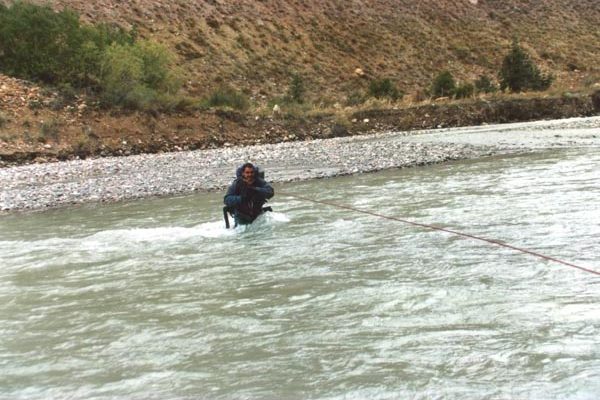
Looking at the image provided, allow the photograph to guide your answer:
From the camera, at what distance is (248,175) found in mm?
10531

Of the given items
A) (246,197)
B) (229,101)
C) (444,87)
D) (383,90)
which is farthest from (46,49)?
(246,197)

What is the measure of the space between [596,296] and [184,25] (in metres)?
46.1

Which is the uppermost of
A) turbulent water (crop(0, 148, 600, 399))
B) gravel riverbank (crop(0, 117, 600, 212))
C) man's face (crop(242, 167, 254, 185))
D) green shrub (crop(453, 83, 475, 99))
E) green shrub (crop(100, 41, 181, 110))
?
green shrub (crop(100, 41, 181, 110))

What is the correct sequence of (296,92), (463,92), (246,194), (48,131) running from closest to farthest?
1. (246,194)
2. (48,131)
3. (463,92)
4. (296,92)

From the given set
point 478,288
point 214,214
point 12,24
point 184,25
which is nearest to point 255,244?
point 214,214

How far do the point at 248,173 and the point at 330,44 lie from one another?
4439 centimetres

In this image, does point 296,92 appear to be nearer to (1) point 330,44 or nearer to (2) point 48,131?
(1) point 330,44

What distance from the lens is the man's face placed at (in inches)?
413

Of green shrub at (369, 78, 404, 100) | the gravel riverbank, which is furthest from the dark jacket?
green shrub at (369, 78, 404, 100)

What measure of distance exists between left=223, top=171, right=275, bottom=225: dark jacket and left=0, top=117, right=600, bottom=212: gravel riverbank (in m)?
5.89

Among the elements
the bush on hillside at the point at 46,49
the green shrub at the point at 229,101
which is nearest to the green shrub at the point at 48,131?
the bush on hillside at the point at 46,49

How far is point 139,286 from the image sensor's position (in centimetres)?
780

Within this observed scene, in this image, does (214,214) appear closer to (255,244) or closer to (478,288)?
(255,244)

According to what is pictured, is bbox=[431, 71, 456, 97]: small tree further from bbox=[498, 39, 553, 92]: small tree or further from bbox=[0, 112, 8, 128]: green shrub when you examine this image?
bbox=[0, 112, 8, 128]: green shrub
